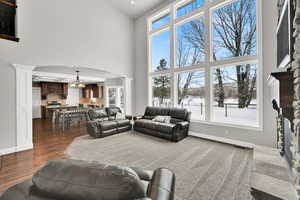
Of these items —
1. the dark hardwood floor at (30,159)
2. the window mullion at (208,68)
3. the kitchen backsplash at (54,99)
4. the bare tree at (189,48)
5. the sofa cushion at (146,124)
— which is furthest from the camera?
the kitchen backsplash at (54,99)

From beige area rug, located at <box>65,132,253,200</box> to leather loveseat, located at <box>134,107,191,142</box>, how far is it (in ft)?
0.78

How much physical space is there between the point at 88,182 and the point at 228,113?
4.59m

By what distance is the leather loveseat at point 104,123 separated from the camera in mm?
4730

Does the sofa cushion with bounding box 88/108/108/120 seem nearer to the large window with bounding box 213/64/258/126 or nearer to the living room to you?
the living room

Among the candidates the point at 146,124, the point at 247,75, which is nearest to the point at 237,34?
the point at 247,75

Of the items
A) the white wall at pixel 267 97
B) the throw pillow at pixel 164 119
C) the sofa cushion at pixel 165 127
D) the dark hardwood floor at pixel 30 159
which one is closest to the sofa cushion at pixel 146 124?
the sofa cushion at pixel 165 127

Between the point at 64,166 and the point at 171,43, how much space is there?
5872mm

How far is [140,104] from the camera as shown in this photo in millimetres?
7152

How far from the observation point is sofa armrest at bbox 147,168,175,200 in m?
0.88

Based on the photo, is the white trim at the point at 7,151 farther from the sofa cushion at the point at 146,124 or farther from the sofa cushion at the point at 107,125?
the sofa cushion at the point at 146,124

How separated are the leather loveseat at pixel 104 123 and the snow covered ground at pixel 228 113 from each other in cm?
266

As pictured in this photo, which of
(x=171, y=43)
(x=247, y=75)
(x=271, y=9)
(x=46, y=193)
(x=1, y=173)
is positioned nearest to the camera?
(x=46, y=193)

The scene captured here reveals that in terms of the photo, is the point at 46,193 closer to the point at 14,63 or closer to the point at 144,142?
the point at 144,142

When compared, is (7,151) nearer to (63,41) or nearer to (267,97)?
(63,41)
